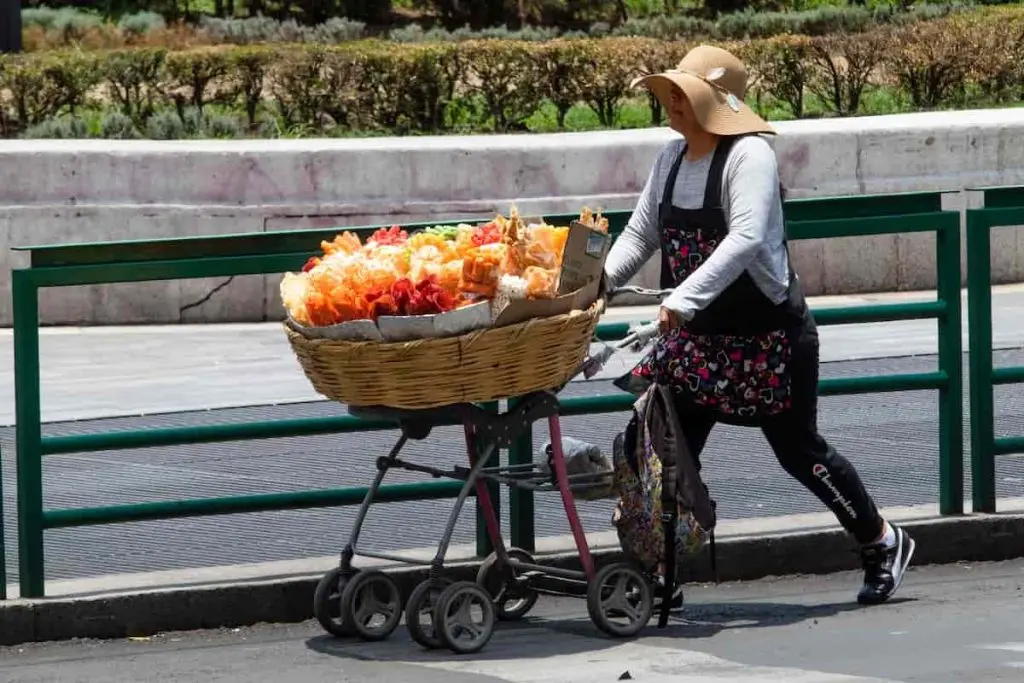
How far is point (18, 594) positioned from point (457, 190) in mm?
7279

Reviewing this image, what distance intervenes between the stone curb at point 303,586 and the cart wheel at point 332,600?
37 centimetres

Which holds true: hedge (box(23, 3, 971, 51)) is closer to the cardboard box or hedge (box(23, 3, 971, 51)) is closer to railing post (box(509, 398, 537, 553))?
railing post (box(509, 398, 537, 553))

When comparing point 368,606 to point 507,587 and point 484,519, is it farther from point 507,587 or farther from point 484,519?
point 484,519

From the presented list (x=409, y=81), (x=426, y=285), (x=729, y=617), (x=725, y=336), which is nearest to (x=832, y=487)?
(x=729, y=617)

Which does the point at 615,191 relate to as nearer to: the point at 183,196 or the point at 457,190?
the point at 457,190

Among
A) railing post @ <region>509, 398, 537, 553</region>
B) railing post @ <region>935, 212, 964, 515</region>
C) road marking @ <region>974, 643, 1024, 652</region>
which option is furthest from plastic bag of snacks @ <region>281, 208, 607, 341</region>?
railing post @ <region>935, 212, 964, 515</region>

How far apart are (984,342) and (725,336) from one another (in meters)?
1.39

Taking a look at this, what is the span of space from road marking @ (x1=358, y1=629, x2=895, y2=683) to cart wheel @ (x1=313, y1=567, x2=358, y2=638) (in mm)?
116

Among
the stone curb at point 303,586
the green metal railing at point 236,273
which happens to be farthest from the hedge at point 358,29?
the stone curb at point 303,586

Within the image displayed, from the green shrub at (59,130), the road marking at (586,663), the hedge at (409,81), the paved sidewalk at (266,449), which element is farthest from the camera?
the hedge at (409,81)

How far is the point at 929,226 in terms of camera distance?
7.11 meters

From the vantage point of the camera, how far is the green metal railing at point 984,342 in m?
7.16

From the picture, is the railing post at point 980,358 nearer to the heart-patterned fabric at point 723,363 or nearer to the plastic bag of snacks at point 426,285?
the heart-patterned fabric at point 723,363

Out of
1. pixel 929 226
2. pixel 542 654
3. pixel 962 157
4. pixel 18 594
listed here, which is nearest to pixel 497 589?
pixel 542 654
